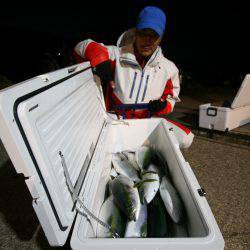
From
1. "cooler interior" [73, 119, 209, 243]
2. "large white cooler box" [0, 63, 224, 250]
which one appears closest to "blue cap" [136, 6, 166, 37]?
"cooler interior" [73, 119, 209, 243]

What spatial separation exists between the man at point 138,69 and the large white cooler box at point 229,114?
1377 mm

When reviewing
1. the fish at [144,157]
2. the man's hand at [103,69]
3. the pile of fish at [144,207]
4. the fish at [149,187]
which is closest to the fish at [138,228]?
the pile of fish at [144,207]

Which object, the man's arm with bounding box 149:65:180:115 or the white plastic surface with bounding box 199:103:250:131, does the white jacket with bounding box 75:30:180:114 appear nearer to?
the man's arm with bounding box 149:65:180:115

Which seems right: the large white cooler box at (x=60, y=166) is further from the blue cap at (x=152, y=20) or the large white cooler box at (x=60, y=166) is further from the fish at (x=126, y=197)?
the blue cap at (x=152, y=20)

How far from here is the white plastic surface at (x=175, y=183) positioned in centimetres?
98

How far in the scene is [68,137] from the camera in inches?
52.7

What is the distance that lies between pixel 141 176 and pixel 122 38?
193cm

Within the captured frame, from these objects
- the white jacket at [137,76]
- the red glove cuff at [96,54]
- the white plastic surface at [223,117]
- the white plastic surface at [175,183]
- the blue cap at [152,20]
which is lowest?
the white plastic surface at [223,117]

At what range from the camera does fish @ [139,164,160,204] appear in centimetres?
171

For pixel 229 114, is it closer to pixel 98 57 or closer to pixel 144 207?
pixel 98 57

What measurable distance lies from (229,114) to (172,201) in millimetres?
2936

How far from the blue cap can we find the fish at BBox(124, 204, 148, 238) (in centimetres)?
197

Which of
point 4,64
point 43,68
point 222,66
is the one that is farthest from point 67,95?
point 4,64

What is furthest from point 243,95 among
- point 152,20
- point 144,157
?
point 144,157
